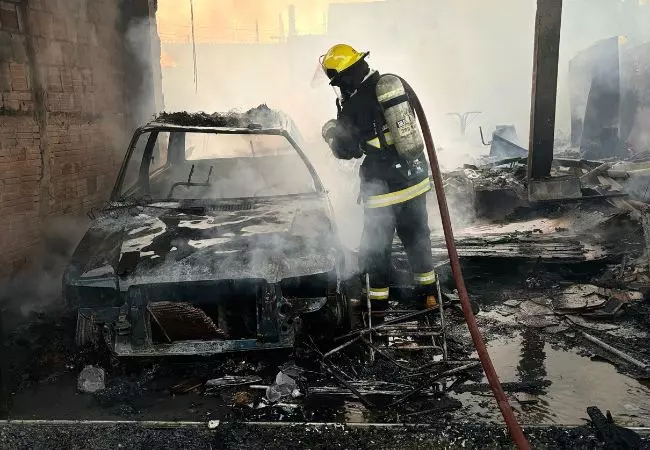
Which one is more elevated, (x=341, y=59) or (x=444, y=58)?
(x=444, y=58)

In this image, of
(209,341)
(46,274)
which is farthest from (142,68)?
(209,341)

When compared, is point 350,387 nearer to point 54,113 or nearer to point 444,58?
point 54,113

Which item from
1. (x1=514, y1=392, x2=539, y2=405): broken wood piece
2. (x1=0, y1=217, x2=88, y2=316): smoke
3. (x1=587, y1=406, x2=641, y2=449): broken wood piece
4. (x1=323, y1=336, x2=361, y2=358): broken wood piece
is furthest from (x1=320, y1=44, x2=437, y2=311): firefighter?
(x1=0, y1=217, x2=88, y2=316): smoke

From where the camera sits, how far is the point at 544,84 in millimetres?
6012

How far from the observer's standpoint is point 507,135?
13.1 meters

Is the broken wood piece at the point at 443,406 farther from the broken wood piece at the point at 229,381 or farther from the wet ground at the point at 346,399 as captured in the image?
the broken wood piece at the point at 229,381

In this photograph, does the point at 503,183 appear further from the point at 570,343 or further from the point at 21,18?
the point at 21,18

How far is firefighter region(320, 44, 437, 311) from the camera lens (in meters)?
4.00

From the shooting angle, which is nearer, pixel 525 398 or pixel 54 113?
pixel 525 398

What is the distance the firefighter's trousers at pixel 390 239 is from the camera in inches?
171

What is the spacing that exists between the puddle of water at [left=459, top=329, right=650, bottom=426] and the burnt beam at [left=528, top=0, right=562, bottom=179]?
10.5 ft

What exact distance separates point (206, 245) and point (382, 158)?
1669 mm

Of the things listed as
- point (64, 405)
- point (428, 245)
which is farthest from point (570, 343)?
point (64, 405)

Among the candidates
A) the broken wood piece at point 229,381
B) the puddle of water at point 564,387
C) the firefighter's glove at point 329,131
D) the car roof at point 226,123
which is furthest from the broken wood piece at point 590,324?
the car roof at point 226,123
